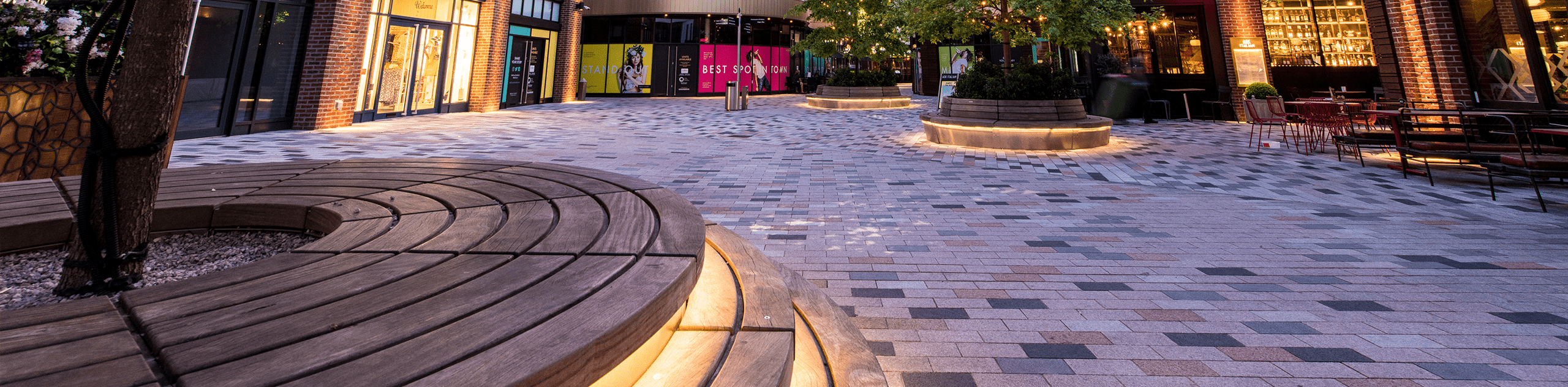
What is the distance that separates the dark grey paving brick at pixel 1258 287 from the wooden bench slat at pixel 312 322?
12.4ft

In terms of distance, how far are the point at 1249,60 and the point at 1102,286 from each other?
51.9ft

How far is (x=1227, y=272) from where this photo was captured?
3994 millimetres

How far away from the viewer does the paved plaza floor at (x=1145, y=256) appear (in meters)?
2.73

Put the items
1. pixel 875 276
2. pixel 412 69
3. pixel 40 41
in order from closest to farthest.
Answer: pixel 875 276, pixel 40 41, pixel 412 69

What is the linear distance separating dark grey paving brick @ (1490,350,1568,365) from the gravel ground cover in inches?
194

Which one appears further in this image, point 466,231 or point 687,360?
point 466,231

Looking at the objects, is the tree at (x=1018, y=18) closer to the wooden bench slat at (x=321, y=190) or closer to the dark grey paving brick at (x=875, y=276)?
the dark grey paving brick at (x=875, y=276)

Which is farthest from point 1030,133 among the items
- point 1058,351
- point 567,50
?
point 567,50

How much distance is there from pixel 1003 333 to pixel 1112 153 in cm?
815

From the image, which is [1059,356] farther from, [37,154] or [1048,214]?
[37,154]

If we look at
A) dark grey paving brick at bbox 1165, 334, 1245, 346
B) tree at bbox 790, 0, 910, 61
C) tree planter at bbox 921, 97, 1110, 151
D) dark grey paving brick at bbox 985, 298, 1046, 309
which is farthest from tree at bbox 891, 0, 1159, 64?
tree at bbox 790, 0, 910, 61

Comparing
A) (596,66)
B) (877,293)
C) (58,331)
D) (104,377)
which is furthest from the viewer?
(596,66)

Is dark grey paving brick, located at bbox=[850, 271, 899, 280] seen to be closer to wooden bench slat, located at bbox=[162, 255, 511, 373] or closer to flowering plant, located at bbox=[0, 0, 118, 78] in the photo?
wooden bench slat, located at bbox=[162, 255, 511, 373]

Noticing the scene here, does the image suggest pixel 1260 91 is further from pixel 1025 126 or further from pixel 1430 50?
pixel 1025 126
